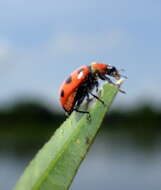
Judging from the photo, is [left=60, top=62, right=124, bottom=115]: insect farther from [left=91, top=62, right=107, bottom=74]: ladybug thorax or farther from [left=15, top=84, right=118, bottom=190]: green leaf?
[left=15, top=84, right=118, bottom=190]: green leaf

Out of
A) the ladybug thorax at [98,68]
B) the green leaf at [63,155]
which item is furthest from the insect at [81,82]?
the green leaf at [63,155]

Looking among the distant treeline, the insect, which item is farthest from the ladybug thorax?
the distant treeline

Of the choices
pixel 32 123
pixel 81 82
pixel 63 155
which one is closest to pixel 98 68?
pixel 81 82

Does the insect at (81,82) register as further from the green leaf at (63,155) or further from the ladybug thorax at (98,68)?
the green leaf at (63,155)

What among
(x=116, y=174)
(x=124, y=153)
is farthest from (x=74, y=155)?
(x=124, y=153)

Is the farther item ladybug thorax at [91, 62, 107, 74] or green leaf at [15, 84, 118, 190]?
ladybug thorax at [91, 62, 107, 74]

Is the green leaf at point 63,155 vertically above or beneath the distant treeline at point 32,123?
above

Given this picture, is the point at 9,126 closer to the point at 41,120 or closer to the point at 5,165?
the point at 41,120

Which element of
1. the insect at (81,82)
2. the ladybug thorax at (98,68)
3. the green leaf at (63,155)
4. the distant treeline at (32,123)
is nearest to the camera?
the green leaf at (63,155)
